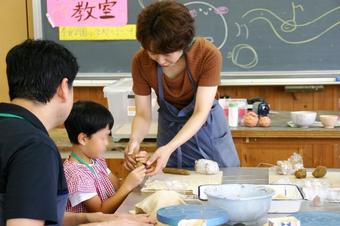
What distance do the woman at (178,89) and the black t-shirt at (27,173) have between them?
769 mm

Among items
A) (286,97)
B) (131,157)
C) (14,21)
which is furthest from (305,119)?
(14,21)

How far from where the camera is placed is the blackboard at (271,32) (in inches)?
146

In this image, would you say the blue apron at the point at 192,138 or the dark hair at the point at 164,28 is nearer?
the dark hair at the point at 164,28

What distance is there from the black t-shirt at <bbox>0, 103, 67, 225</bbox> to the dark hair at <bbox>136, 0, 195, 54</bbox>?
826 millimetres

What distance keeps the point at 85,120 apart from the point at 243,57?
83.1 inches

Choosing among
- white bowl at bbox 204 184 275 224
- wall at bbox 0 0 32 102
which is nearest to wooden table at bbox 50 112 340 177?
wall at bbox 0 0 32 102

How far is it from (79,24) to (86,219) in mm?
2519

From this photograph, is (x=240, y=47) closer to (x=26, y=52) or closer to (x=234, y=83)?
(x=234, y=83)

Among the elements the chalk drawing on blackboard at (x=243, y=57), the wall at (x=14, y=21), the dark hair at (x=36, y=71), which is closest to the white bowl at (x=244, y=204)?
the dark hair at (x=36, y=71)

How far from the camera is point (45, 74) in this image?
1.20m

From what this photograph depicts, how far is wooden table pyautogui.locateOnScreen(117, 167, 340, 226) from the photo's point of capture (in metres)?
1.58

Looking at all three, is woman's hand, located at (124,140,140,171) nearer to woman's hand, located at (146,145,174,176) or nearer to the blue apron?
woman's hand, located at (146,145,174,176)

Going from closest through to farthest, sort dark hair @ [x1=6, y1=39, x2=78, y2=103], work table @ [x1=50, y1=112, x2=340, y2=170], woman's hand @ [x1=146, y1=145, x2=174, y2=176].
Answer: dark hair @ [x1=6, y1=39, x2=78, y2=103] < woman's hand @ [x1=146, y1=145, x2=174, y2=176] < work table @ [x1=50, y1=112, x2=340, y2=170]

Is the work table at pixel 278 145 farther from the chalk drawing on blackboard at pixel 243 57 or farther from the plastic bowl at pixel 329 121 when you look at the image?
the chalk drawing on blackboard at pixel 243 57
